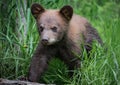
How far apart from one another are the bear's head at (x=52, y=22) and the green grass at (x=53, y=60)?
0.50 meters

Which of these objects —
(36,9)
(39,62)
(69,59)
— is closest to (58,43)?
(69,59)

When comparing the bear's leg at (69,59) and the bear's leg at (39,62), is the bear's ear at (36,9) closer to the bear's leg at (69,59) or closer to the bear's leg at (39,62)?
the bear's leg at (39,62)

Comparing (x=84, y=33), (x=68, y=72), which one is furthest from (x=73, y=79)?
(x=84, y=33)

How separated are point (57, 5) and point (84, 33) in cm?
100

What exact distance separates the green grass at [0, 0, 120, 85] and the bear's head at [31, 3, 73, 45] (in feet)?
1.63

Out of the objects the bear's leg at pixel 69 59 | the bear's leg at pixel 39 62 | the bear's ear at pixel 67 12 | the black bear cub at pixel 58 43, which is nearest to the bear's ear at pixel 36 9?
the black bear cub at pixel 58 43

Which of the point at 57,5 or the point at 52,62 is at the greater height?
the point at 57,5

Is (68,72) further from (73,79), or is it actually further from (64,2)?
(64,2)

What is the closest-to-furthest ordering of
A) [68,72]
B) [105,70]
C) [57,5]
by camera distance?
[105,70]
[68,72]
[57,5]

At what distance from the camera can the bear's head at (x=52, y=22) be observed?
25.5 ft

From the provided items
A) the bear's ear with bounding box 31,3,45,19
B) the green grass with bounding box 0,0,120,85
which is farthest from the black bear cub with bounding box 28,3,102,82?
the green grass with bounding box 0,0,120,85

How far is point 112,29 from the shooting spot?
27.4ft

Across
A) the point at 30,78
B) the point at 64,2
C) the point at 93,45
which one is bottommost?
the point at 30,78

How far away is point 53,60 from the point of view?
846cm
